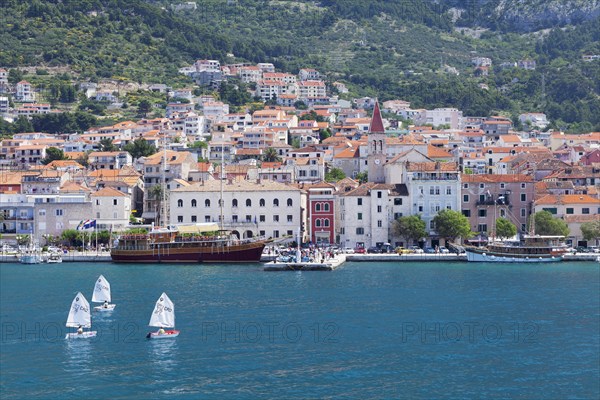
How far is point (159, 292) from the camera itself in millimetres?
59469

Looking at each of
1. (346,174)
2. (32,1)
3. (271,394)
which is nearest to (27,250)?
(346,174)

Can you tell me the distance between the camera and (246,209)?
267 feet

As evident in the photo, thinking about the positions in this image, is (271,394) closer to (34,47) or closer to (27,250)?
(27,250)

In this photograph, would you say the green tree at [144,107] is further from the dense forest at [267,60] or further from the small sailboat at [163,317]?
the small sailboat at [163,317]

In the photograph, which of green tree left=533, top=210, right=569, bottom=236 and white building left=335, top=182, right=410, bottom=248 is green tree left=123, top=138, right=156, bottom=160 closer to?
white building left=335, top=182, right=410, bottom=248

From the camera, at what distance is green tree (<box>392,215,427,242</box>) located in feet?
257

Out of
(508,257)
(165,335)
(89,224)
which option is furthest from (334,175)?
(165,335)

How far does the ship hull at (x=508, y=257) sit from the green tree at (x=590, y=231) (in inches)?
191

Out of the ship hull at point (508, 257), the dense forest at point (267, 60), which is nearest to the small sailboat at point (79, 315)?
the ship hull at point (508, 257)

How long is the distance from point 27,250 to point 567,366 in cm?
4556

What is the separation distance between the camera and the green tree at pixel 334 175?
3896 inches

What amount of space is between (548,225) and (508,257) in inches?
194

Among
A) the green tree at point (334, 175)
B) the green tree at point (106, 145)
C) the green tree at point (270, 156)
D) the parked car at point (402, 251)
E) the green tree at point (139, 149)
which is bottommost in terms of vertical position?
the parked car at point (402, 251)

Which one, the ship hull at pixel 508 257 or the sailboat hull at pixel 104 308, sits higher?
the ship hull at pixel 508 257
